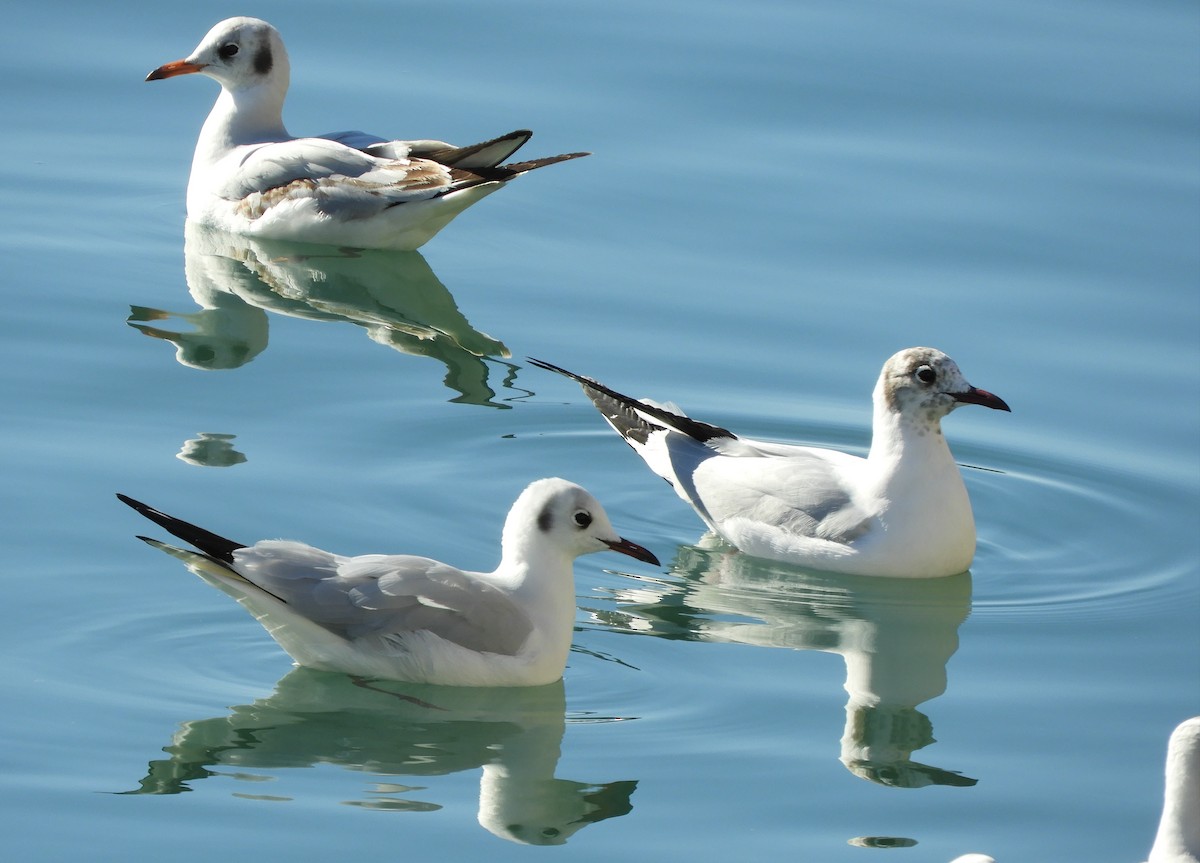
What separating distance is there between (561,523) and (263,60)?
660 centimetres

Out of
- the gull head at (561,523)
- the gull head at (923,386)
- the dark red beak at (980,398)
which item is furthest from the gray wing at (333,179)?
the gull head at (561,523)

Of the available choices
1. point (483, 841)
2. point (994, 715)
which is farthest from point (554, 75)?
point (483, 841)

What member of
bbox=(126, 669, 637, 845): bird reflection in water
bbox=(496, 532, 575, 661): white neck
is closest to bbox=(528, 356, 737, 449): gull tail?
bbox=(496, 532, 575, 661): white neck

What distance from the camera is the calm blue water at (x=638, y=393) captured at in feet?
25.0

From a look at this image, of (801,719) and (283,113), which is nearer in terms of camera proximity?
(801,719)

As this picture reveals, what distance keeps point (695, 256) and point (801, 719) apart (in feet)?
17.4

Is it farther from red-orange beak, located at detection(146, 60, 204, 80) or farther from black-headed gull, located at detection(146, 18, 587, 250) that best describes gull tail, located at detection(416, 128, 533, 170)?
red-orange beak, located at detection(146, 60, 204, 80)

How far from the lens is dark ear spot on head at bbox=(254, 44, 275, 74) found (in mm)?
13966

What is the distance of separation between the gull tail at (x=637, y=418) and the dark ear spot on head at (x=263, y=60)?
399cm

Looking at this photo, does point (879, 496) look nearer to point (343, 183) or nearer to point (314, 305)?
point (314, 305)

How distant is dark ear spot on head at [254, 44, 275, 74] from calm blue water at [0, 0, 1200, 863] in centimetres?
92

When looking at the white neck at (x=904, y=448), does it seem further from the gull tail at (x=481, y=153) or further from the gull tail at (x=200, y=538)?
the gull tail at (x=481, y=153)

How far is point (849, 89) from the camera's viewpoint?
15305mm

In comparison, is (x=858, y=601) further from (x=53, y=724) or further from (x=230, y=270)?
(x=230, y=270)
